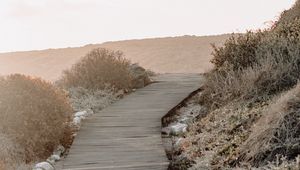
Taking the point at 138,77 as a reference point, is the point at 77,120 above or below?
below

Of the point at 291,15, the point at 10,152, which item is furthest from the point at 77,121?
the point at 291,15

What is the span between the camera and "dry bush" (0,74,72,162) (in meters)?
12.0

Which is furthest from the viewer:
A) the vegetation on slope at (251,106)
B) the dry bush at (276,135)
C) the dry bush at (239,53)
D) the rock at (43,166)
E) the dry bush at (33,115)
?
the dry bush at (239,53)

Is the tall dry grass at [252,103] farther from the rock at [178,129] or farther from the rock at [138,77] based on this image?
the rock at [138,77]

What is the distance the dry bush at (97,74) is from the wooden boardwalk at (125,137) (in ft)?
5.22

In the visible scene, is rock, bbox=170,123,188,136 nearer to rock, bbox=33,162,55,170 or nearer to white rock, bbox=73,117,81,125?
white rock, bbox=73,117,81,125

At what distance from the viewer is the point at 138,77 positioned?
20.5m

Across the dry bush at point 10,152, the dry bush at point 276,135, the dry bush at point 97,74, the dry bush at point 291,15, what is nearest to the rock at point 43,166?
the dry bush at point 10,152

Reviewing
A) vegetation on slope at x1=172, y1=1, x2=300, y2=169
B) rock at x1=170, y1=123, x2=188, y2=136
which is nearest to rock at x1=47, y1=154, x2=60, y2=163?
vegetation on slope at x1=172, y1=1, x2=300, y2=169

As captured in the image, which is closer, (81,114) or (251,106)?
(251,106)

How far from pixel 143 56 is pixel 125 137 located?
37460 millimetres

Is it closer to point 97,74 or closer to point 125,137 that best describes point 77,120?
point 125,137

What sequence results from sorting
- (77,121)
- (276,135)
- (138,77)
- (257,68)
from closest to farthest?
(276,135) < (257,68) < (77,121) < (138,77)

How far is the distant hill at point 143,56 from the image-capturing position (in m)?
46.4
